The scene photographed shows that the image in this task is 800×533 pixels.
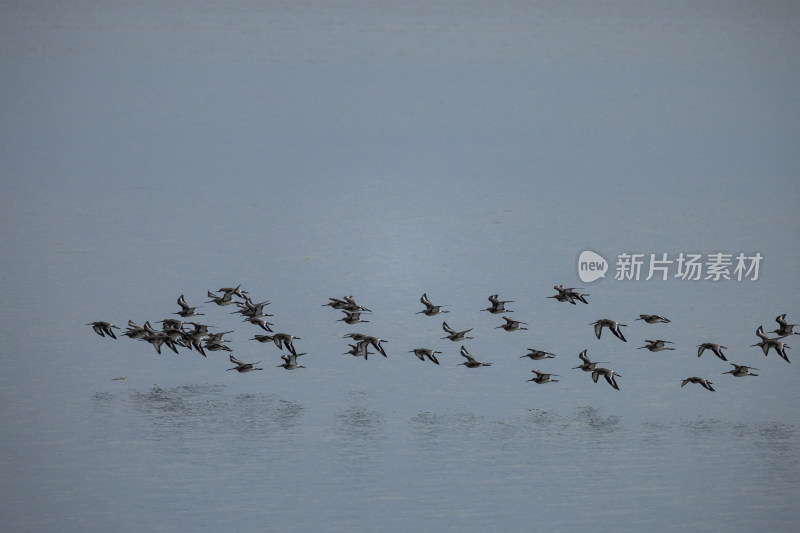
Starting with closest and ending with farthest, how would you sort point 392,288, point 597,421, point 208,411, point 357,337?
1. point 597,421
2. point 208,411
3. point 357,337
4. point 392,288

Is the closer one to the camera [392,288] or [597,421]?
[597,421]

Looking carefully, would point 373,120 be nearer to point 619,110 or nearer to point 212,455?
point 619,110

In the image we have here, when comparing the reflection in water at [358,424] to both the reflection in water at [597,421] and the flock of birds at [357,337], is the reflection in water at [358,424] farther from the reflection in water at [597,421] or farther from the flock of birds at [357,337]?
the reflection in water at [597,421]

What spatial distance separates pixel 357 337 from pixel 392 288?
834cm

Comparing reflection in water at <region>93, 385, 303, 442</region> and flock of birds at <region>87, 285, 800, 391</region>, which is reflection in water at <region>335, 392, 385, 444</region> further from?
flock of birds at <region>87, 285, 800, 391</region>

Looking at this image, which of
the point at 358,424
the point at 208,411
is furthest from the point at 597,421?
the point at 208,411

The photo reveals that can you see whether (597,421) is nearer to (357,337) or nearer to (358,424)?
(358,424)

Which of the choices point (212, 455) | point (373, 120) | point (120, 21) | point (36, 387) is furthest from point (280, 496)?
point (120, 21)

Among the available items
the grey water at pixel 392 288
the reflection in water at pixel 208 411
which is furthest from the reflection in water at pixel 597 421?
the reflection in water at pixel 208 411

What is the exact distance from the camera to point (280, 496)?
34312 millimetres

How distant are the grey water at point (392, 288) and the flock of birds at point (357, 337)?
0.51 metres

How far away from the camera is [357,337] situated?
43.2 metres

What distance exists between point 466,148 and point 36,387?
4120 centimetres

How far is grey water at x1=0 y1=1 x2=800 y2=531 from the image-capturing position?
3503 centimetres
